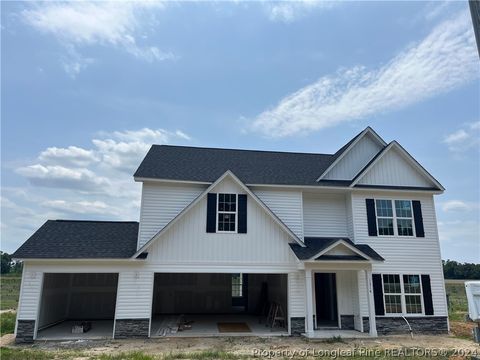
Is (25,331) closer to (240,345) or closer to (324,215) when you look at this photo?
(240,345)

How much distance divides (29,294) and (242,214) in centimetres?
861

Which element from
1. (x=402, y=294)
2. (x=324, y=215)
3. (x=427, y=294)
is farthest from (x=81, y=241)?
(x=427, y=294)

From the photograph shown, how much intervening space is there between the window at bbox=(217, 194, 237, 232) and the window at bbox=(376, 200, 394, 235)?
681cm

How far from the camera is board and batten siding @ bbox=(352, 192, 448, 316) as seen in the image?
44.9 ft

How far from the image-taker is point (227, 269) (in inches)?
494

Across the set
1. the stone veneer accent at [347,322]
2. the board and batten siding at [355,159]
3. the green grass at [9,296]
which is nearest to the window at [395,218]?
the board and batten siding at [355,159]

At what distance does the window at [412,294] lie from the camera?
44.1 feet

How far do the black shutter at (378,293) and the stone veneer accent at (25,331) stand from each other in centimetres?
1345

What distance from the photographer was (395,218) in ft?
47.4

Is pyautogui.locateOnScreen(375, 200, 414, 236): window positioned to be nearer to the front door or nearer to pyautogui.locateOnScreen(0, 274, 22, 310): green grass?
the front door

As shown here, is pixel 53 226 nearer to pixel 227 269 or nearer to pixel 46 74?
pixel 46 74

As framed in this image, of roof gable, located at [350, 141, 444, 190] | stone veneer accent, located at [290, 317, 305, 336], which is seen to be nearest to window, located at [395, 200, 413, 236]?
roof gable, located at [350, 141, 444, 190]

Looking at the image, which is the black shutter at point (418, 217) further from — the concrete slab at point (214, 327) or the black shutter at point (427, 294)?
the concrete slab at point (214, 327)

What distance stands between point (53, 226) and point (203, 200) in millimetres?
7045
